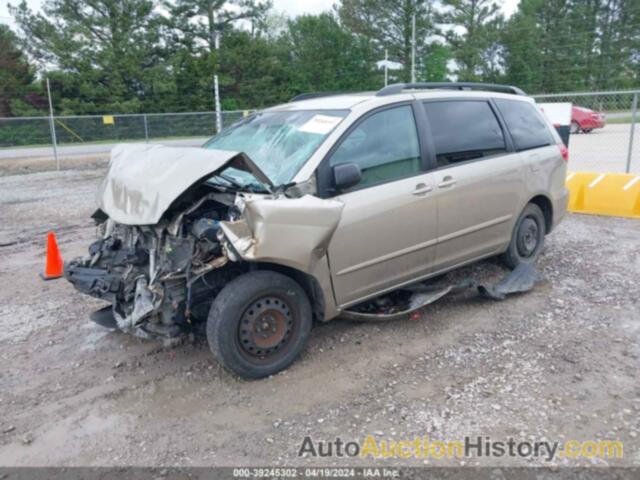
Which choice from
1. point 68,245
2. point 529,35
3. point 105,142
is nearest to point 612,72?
point 529,35

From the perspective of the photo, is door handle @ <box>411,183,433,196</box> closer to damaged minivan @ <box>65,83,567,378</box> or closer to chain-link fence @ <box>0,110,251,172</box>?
damaged minivan @ <box>65,83,567,378</box>

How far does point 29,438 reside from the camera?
3023mm

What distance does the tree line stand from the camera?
3550 centimetres

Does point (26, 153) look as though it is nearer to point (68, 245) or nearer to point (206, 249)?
point (68, 245)

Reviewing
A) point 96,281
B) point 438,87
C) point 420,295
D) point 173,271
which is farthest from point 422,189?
point 96,281

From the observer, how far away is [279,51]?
45719 millimetres

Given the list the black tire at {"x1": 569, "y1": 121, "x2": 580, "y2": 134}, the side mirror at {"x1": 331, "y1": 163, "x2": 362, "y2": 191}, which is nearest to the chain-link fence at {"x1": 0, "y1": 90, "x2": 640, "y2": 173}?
the black tire at {"x1": 569, "y1": 121, "x2": 580, "y2": 134}

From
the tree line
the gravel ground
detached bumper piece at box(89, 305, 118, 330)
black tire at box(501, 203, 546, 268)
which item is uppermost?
the tree line

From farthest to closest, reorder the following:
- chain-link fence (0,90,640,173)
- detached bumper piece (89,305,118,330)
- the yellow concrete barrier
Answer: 1. chain-link fence (0,90,640,173)
2. the yellow concrete barrier
3. detached bumper piece (89,305,118,330)

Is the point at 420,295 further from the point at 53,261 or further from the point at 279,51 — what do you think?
the point at 279,51

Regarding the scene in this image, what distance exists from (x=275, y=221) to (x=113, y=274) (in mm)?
1363

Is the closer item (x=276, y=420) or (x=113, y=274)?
(x=276, y=420)

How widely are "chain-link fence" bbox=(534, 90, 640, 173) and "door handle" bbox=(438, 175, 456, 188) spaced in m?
6.97

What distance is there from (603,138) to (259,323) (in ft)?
70.8
